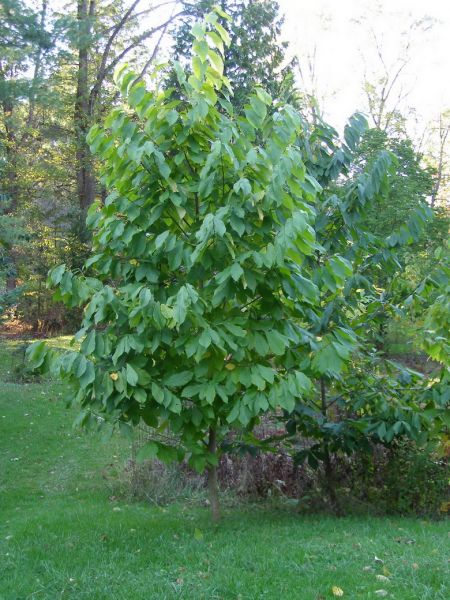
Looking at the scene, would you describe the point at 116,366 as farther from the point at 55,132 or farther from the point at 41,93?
the point at 55,132

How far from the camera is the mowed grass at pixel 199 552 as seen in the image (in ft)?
13.9

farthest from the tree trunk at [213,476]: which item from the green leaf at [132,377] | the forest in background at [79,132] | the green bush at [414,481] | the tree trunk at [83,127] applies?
the tree trunk at [83,127]

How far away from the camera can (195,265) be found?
16.7ft

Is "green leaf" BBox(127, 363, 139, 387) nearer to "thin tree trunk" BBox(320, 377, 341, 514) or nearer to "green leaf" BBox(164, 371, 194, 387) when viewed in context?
"green leaf" BBox(164, 371, 194, 387)

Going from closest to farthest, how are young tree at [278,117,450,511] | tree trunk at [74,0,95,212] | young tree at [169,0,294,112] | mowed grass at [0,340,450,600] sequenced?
mowed grass at [0,340,450,600]
young tree at [278,117,450,511]
young tree at [169,0,294,112]
tree trunk at [74,0,95,212]

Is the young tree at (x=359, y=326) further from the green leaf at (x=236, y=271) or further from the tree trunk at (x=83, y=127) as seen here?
the tree trunk at (x=83, y=127)

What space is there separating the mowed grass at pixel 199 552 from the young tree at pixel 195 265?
2.61ft

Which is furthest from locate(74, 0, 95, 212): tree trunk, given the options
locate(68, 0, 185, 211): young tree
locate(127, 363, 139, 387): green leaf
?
locate(127, 363, 139, 387): green leaf

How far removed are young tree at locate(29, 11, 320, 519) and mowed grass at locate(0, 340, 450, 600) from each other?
2.61 ft

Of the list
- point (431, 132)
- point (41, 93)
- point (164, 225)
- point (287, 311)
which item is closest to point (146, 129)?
point (164, 225)

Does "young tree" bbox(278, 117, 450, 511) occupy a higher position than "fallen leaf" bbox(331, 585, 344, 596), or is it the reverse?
"young tree" bbox(278, 117, 450, 511)

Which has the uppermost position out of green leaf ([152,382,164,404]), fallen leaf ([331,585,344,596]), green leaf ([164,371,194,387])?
green leaf ([164,371,194,387])

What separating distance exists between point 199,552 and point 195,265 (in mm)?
2193

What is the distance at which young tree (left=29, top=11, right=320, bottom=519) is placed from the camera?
4707mm
